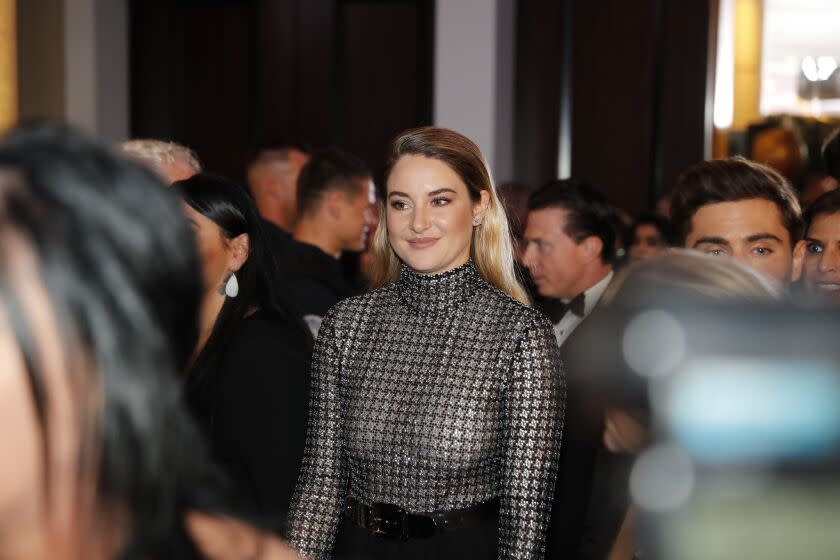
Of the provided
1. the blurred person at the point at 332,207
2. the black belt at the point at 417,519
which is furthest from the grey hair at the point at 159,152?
the black belt at the point at 417,519

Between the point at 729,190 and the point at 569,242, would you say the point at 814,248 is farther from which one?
the point at 569,242

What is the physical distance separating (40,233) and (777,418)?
0.45m

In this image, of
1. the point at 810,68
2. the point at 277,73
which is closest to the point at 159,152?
the point at 277,73

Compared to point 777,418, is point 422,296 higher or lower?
lower

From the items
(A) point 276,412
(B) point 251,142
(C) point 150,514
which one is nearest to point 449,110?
(B) point 251,142

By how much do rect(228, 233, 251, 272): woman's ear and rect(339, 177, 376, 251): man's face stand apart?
154cm

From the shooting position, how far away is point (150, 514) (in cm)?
77

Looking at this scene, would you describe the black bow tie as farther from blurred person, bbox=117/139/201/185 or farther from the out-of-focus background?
the out-of-focus background

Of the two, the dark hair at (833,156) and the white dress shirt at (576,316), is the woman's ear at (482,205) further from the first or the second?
the dark hair at (833,156)

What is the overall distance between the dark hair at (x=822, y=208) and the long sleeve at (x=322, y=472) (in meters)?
1.11

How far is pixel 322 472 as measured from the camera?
214 centimetres

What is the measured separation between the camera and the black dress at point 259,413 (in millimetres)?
2383

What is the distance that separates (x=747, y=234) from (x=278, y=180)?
3026mm

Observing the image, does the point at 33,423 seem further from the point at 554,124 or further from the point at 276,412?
the point at 554,124
